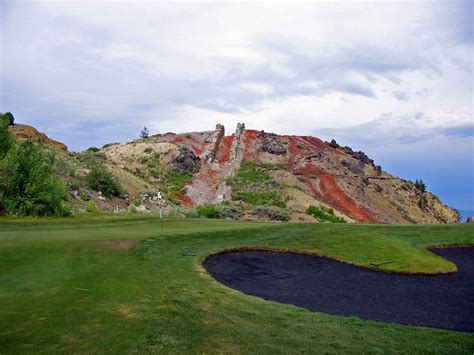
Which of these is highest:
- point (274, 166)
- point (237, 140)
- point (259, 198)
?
point (237, 140)

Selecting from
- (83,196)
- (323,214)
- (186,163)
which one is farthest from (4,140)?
(323,214)

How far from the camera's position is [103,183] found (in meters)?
51.4

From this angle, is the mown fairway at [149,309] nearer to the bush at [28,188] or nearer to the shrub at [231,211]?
the bush at [28,188]

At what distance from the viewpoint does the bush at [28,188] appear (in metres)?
30.1

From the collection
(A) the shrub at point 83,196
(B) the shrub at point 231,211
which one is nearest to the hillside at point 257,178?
(B) the shrub at point 231,211

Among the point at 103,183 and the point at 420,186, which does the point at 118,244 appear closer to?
the point at 103,183

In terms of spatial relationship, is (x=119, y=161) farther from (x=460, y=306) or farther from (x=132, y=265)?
(x=460, y=306)

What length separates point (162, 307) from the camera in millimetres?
11094

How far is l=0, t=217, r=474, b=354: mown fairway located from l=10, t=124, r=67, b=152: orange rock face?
47.5 metres

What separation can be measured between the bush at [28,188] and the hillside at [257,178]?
50.0 ft

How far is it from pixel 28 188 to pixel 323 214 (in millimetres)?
35594

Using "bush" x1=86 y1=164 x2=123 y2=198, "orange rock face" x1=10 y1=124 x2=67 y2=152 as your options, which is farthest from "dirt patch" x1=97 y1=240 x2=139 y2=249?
"orange rock face" x1=10 y1=124 x2=67 y2=152

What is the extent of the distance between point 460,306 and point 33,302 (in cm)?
1279

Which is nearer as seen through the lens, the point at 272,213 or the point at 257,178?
the point at 272,213
